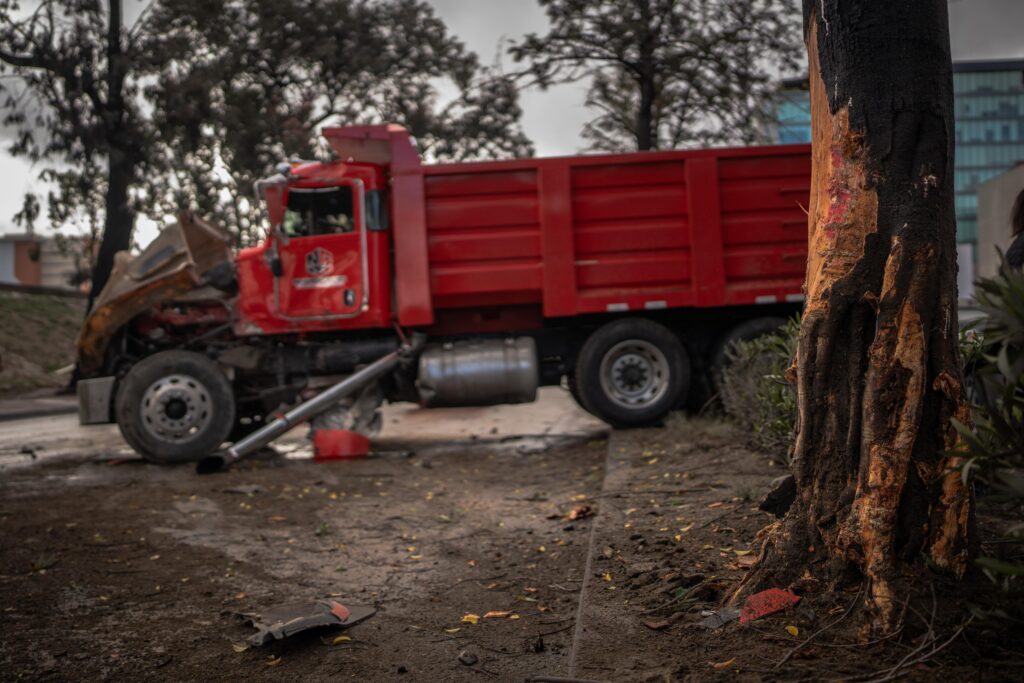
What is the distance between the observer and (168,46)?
64.0ft

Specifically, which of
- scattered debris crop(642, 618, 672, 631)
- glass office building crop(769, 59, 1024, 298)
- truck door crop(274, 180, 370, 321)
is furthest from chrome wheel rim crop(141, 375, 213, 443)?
glass office building crop(769, 59, 1024, 298)

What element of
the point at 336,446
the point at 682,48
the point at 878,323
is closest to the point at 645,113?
the point at 682,48

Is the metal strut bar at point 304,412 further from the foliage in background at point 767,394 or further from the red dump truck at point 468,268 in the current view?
the foliage in background at point 767,394

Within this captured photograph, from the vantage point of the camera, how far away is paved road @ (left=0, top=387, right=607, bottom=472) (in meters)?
11.3

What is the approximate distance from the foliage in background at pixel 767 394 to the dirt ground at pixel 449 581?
23 cm

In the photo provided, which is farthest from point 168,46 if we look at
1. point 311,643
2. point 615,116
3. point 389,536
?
point 311,643

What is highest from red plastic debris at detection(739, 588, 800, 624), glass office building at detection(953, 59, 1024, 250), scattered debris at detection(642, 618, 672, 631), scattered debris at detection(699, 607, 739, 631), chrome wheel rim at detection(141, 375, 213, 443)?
glass office building at detection(953, 59, 1024, 250)

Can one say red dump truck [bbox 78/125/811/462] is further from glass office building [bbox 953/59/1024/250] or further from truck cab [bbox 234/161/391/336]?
glass office building [bbox 953/59/1024/250]

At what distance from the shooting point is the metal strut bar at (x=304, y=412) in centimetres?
950

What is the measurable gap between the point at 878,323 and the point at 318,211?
26.5 feet

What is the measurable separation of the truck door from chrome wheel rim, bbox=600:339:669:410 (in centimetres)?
266

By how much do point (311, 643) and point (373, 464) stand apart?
18.1 ft

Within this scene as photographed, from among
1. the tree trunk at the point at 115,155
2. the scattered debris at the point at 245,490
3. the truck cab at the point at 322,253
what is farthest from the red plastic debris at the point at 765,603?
the tree trunk at the point at 115,155

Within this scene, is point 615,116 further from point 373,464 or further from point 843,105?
point 843,105
